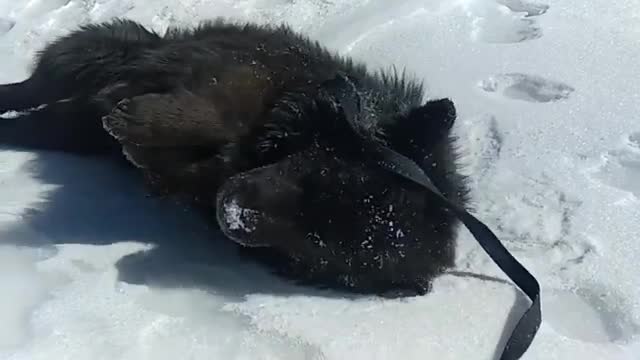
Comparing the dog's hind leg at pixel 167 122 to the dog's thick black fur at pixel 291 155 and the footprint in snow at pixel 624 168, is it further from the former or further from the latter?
the footprint in snow at pixel 624 168

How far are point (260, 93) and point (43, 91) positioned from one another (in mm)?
860

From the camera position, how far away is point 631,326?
7.01 feet

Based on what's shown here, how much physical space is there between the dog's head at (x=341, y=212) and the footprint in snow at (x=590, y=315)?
0.30 m

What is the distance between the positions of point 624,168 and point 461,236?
0.62 m

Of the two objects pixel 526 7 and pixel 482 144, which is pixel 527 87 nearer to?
pixel 482 144

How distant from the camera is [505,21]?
355 centimetres

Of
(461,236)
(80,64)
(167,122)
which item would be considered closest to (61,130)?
(80,64)

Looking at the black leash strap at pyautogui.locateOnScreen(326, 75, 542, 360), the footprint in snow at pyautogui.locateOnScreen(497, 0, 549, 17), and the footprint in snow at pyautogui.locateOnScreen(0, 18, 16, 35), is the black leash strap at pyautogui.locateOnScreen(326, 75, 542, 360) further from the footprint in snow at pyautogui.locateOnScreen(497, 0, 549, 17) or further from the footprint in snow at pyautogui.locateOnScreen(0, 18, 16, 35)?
the footprint in snow at pyautogui.locateOnScreen(0, 18, 16, 35)

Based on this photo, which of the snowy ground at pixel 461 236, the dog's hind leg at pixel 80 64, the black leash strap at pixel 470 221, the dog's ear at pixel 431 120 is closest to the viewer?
the snowy ground at pixel 461 236

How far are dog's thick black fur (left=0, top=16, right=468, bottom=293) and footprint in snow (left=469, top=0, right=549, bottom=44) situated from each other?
0.97m

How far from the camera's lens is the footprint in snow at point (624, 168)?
2.66 m

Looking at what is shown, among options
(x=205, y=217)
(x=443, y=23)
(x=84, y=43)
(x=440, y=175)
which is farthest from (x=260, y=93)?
(x=443, y=23)

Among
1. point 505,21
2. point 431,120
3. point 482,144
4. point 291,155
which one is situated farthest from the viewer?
point 505,21

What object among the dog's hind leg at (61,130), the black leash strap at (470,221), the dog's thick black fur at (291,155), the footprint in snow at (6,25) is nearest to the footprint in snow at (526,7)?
the dog's thick black fur at (291,155)
